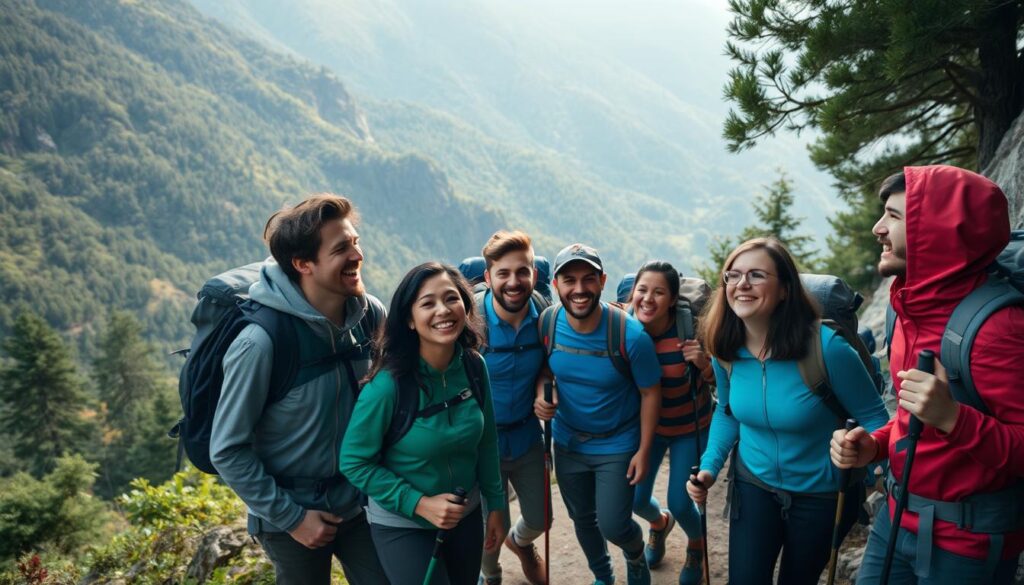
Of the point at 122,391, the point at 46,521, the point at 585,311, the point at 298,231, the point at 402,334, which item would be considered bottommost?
the point at 122,391

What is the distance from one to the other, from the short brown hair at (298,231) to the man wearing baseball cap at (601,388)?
1455 millimetres

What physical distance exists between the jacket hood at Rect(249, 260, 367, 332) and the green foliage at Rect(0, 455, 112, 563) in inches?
531

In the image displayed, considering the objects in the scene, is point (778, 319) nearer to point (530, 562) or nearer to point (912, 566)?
point (912, 566)

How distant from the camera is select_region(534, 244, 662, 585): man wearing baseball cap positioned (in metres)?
4.12

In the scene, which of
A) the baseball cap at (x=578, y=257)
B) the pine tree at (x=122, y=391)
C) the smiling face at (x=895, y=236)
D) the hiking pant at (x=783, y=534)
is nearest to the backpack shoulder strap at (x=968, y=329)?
the smiling face at (x=895, y=236)

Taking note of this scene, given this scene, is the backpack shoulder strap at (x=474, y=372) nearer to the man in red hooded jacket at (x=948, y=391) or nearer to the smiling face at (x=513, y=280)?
the smiling face at (x=513, y=280)

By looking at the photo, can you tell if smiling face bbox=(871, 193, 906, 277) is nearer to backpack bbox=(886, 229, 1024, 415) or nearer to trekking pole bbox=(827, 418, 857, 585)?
backpack bbox=(886, 229, 1024, 415)

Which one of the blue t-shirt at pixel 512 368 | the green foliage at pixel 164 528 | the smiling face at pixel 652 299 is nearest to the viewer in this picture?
the blue t-shirt at pixel 512 368

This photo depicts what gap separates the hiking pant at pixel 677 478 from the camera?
15.1 ft

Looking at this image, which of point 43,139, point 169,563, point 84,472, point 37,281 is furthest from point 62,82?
point 169,563

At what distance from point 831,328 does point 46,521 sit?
56.4 feet

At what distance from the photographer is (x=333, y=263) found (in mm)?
3270

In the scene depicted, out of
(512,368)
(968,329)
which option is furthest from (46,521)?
(968,329)

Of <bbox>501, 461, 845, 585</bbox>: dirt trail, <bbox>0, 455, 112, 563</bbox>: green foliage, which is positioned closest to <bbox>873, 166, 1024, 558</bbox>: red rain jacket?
<bbox>501, 461, 845, 585</bbox>: dirt trail
